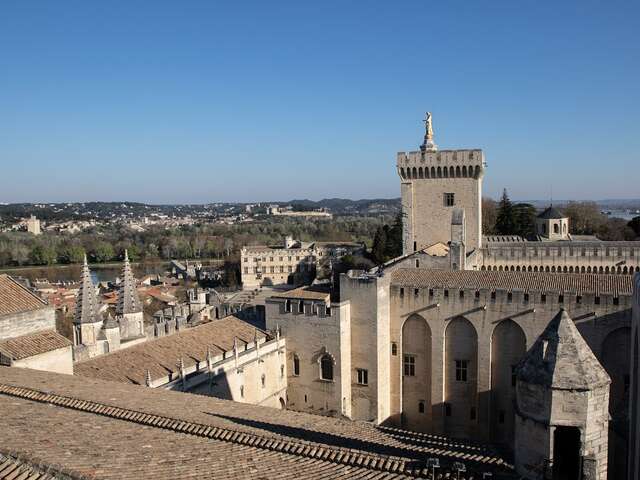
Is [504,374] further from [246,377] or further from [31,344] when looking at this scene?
[31,344]

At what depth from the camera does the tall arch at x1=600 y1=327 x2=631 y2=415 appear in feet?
75.3

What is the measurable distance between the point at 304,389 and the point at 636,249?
2021 centimetres

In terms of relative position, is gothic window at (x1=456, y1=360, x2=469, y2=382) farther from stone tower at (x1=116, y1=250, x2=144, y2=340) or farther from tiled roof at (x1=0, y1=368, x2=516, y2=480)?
stone tower at (x1=116, y1=250, x2=144, y2=340)

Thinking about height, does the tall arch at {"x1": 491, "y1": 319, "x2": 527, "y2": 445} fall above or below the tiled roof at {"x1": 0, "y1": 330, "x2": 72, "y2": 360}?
below

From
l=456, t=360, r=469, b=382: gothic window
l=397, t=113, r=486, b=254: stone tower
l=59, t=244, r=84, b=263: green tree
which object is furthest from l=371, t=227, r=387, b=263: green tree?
l=59, t=244, r=84, b=263: green tree

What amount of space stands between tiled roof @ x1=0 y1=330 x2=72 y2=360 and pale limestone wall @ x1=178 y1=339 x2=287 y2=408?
3711 millimetres

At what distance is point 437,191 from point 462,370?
11.7 m

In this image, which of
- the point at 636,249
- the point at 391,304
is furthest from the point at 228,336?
the point at 636,249

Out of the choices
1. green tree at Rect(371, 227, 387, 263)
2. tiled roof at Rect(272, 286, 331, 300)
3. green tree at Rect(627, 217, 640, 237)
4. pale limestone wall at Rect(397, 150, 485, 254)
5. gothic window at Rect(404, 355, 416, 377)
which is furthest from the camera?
green tree at Rect(371, 227, 387, 263)

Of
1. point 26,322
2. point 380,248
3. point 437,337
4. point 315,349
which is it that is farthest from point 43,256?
point 437,337

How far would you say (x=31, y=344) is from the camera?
19609 millimetres

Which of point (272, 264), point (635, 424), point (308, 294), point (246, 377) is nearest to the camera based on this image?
point (635, 424)

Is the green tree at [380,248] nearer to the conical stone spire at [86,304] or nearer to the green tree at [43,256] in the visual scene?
the conical stone spire at [86,304]

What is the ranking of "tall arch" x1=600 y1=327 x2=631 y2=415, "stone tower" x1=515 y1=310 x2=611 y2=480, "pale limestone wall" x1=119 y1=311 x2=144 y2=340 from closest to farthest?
1. "stone tower" x1=515 y1=310 x2=611 y2=480
2. "tall arch" x1=600 y1=327 x2=631 y2=415
3. "pale limestone wall" x1=119 y1=311 x2=144 y2=340
